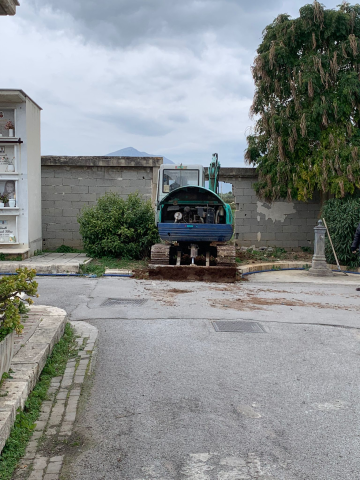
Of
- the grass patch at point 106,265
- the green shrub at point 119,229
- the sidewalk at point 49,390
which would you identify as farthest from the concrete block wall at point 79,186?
the sidewalk at point 49,390

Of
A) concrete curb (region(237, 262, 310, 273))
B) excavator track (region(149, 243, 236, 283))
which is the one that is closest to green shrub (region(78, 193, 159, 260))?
excavator track (region(149, 243, 236, 283))

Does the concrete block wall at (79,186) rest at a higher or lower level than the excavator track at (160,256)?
higher

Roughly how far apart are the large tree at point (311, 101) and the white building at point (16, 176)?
744 centimetres

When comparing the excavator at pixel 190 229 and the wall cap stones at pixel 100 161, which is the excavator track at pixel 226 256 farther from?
the wall cap stones at pixel 100 161

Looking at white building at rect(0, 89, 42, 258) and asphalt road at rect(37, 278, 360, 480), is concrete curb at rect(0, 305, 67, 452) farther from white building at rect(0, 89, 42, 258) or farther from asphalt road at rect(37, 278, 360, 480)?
white building at rect(0, 89, 42, 258)

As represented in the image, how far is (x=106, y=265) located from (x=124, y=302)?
455cm

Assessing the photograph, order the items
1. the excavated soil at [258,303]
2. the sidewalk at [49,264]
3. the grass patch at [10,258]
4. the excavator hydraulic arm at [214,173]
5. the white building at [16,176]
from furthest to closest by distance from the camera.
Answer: the excavator hydraulic arm at [214,173] → the white building at [16,176] → the grass patch at [10,258] → the sidewalk at [49,264] → the excavated soil at [258,303]

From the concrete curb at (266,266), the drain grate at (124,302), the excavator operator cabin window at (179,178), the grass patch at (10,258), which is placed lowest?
the drain grate at (124,302)

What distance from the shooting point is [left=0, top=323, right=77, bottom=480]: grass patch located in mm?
3316

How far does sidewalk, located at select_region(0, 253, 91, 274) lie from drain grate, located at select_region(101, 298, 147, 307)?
3.65 meters

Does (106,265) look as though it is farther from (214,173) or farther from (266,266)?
(266,266)

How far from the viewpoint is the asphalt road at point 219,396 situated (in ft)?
11.0

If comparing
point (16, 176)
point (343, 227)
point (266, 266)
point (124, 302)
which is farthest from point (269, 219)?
point (124, 302)

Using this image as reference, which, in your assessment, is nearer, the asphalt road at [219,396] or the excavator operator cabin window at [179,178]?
the asphalt road at [219,396]
